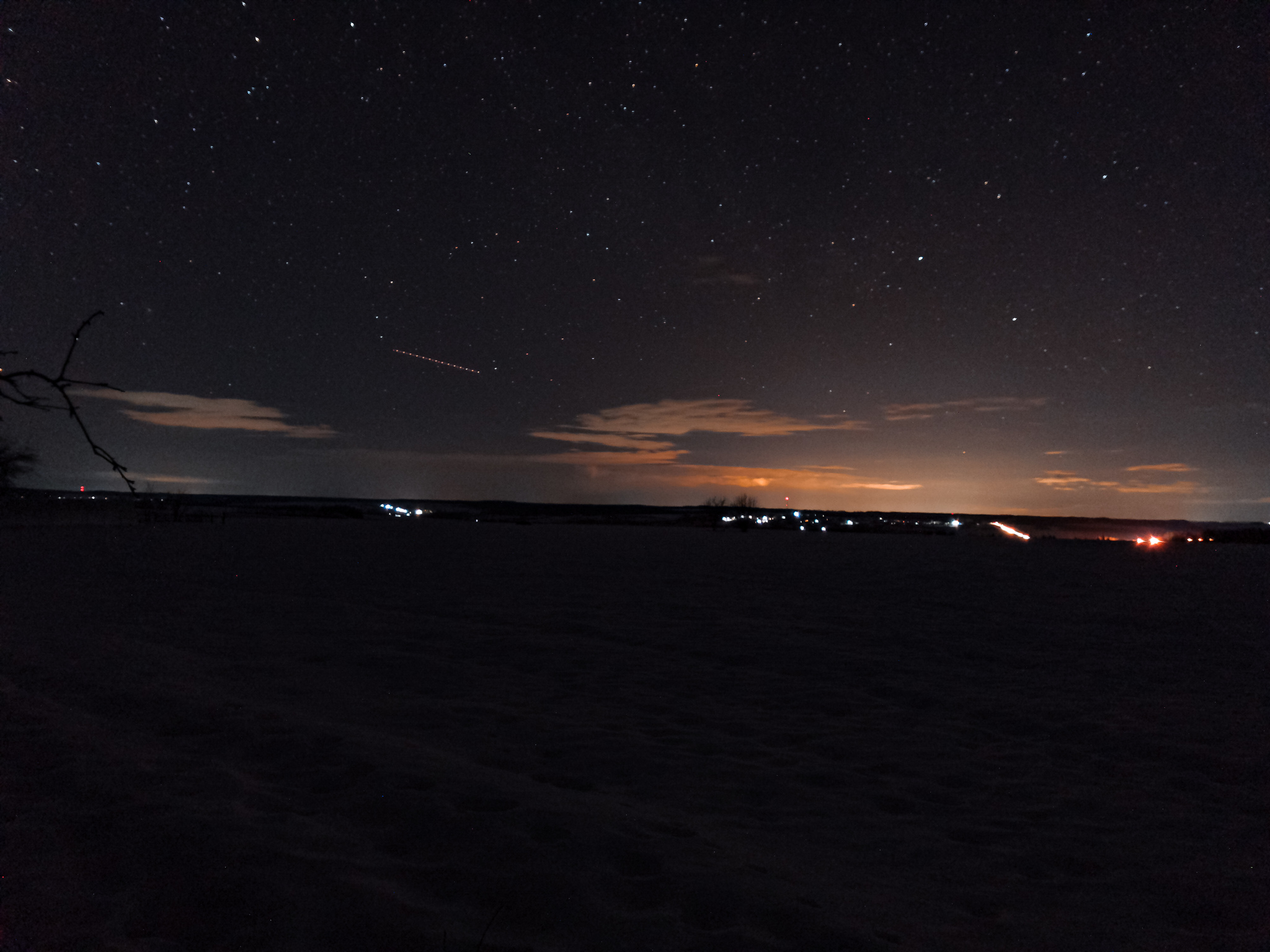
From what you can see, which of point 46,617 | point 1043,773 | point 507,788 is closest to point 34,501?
point 46,617

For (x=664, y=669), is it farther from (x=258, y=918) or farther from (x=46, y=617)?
(x=46, y=617)

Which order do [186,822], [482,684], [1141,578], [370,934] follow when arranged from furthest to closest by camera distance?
1. [1141,578]
2. [482,684]
3. [186,822]
4. [370,934]

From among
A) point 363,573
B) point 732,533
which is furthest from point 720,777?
point 732,533

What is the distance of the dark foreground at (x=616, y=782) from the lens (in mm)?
3143

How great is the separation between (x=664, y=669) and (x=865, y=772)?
11.0 ft

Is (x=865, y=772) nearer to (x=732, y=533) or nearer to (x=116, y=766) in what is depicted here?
(x=116, y=766)

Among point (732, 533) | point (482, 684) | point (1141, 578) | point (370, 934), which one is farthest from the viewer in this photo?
point (732, 533)

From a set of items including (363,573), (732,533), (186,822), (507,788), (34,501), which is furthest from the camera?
(732,533)

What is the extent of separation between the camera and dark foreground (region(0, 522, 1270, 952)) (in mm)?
3143

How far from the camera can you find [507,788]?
14.6ft

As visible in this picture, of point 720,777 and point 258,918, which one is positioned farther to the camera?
point 720,777

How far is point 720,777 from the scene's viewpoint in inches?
195

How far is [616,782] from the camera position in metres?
4.75

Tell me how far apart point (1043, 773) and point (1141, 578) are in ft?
69.0
